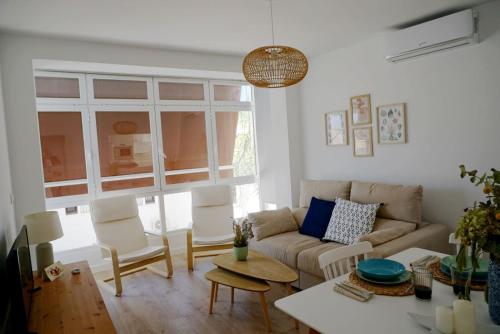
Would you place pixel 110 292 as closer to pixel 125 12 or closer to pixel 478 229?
pixel 125 12

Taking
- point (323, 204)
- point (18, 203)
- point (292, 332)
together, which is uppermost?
point (18, 203)

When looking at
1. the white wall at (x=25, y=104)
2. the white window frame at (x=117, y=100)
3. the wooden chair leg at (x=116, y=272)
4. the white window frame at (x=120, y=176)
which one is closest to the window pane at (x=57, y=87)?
the white window frame at (x=117, y=100)

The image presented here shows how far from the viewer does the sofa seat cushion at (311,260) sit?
311 cm

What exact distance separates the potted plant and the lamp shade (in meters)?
2.86

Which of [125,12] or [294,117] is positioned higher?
[125,12]

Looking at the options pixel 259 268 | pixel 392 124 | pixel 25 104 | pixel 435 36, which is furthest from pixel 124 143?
pixel 435 36

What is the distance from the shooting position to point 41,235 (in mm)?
2793

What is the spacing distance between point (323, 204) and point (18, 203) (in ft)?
10.3

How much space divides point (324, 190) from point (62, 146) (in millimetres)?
3229

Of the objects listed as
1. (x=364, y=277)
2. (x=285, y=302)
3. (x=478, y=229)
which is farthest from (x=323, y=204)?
(x=478, y=229)

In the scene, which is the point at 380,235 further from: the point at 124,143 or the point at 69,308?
the point at 124,143

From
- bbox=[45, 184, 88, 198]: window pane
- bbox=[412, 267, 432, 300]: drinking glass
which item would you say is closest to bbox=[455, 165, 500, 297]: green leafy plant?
bbox=[412, 267, 432, 300]: drinking glass

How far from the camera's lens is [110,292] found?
12.0ft

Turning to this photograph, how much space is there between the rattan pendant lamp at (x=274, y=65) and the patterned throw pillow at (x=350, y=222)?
5.47ft
